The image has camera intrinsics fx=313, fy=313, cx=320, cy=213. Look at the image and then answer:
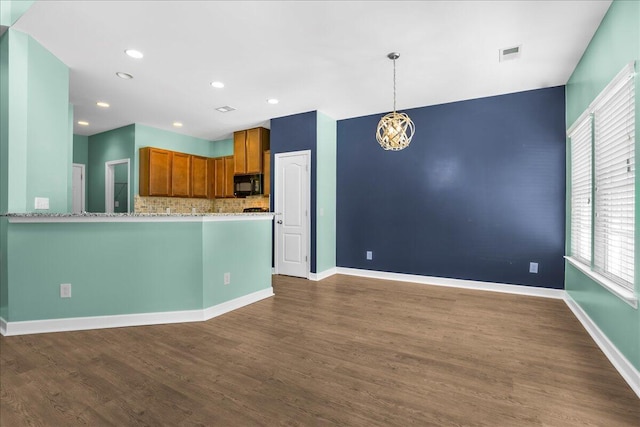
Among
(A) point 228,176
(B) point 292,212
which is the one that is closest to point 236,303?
(B) point 292,212

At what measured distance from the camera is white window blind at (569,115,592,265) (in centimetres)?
298

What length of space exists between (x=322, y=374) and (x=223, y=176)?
541cm

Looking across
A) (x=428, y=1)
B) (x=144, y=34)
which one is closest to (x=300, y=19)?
(x=428, y=1)

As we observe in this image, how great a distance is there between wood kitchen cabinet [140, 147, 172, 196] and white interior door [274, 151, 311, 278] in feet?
7.55

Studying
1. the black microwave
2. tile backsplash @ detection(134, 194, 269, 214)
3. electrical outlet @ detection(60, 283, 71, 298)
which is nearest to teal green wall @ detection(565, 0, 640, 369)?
electrical outlet @ detection(60, 283, 71, 298)

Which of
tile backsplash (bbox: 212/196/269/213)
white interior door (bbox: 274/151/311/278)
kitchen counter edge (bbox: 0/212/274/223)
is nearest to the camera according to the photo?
kitchen counter edge (bbox: 0/212/274/223)

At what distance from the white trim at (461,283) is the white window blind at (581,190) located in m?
0.67

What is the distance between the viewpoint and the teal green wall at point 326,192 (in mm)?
4969

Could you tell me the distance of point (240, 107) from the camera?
15.7ft

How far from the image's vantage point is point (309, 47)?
300 cm

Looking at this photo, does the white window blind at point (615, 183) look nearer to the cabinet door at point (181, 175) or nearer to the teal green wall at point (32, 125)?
the teal green wall at point (32, 125)

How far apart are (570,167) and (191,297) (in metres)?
4.46

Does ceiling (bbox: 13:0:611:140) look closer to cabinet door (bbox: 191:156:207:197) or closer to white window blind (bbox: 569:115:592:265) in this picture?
white window blind (bbox: 569:115:592:265)

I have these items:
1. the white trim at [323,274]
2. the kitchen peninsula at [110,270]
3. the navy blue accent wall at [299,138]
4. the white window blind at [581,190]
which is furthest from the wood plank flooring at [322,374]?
the navy blue accent wall at [299,138]
